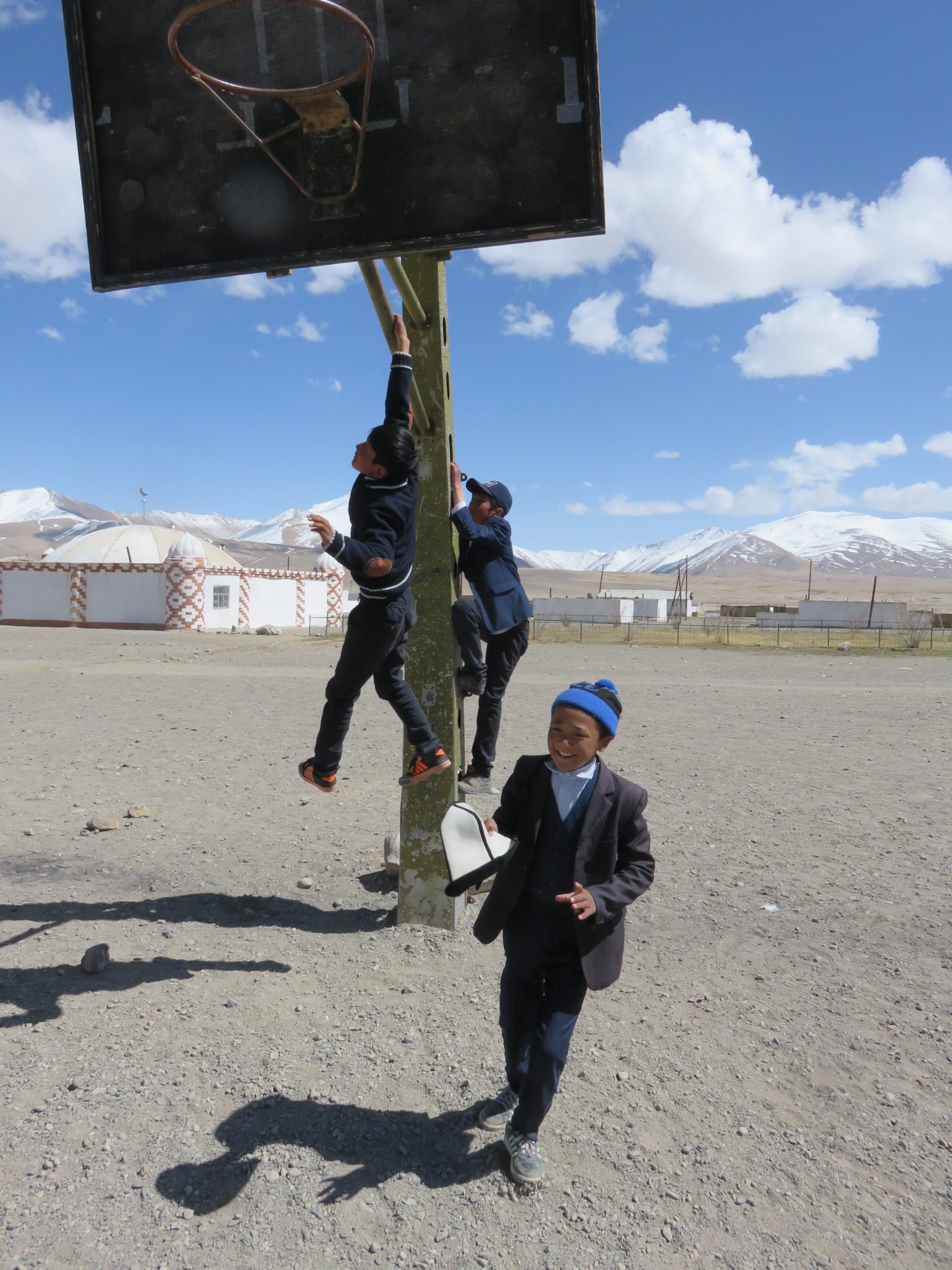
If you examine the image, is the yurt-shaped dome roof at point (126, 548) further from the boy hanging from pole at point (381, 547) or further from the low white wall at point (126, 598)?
the boy hanging from pole at point (381, 547)

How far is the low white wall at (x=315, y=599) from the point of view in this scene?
4944cm

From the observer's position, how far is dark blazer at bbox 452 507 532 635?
4.86m

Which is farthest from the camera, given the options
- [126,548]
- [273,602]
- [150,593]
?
[126,548]

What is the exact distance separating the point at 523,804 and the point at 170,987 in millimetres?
2080

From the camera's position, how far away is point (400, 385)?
Result: 382 centimetres

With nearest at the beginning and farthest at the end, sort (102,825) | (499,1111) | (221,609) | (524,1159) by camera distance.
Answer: (524,1159)
(499,1111)
(102,825)
(221,609)

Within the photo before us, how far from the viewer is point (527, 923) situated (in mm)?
2830

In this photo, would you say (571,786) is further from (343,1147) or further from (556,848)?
(343,1147)

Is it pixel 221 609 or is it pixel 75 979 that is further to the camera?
pixel 221 609

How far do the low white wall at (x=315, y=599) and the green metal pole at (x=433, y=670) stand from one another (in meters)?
44.6

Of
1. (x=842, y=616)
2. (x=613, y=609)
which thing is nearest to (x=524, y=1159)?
(x=842, y=616)

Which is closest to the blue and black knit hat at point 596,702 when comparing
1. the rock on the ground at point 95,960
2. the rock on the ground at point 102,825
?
the rock on the ground at point 95,960

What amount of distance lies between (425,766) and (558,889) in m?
1.56

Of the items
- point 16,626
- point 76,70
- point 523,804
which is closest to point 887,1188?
point 523,804
